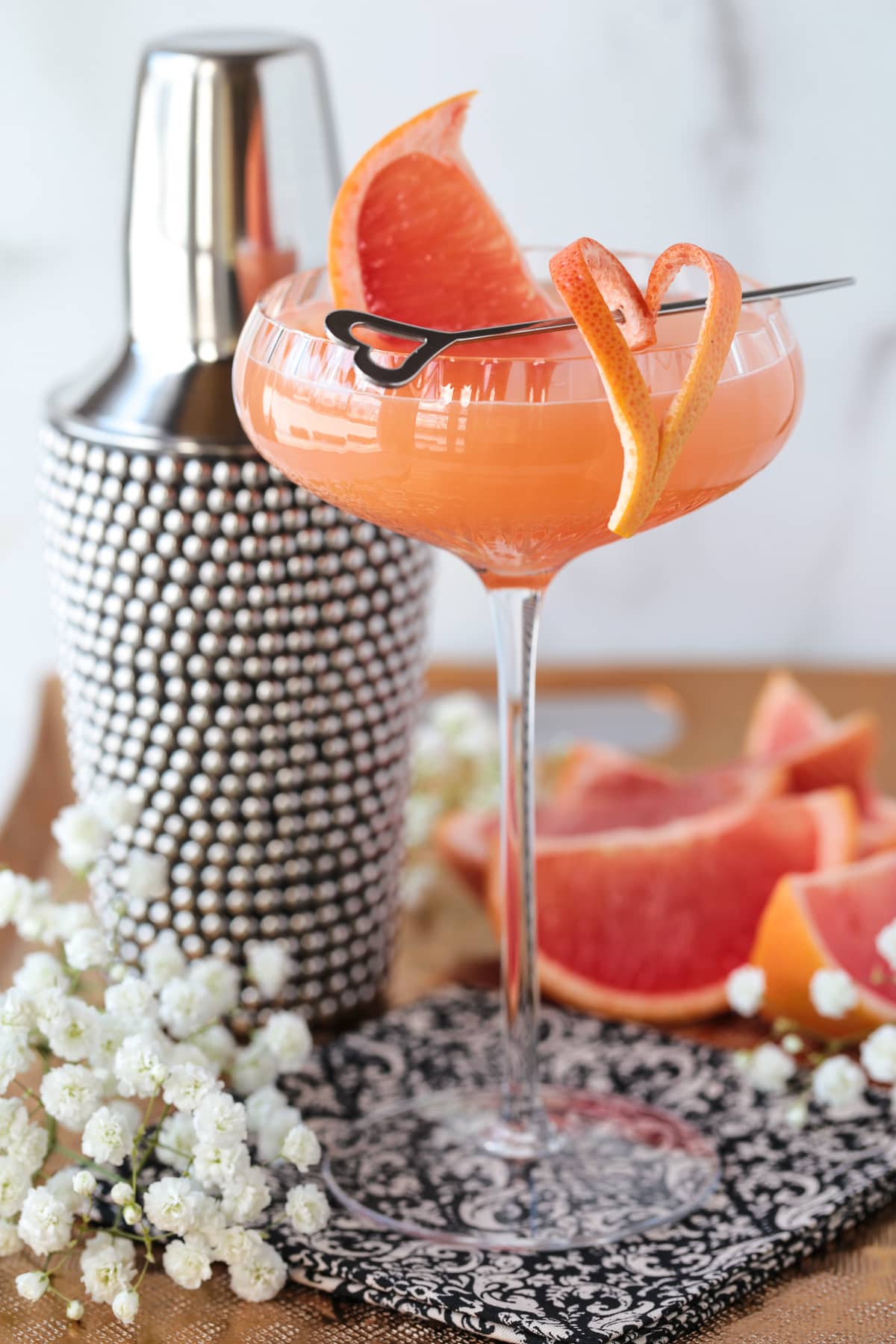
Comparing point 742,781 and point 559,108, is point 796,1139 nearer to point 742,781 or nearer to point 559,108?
point 742,781

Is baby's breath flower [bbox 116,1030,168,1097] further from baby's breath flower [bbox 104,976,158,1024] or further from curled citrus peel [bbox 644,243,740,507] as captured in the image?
curled citrus peel [bbox 644,243,740,507]

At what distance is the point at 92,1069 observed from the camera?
112 centimetres

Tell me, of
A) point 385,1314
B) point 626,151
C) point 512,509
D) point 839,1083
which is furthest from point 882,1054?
point 626,151

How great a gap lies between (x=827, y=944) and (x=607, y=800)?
0.42 m

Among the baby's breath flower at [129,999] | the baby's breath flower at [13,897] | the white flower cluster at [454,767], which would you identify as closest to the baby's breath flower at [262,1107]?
the baby's breath flower at [129,999]

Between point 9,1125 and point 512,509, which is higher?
point 512,509

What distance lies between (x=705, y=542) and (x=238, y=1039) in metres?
1.01

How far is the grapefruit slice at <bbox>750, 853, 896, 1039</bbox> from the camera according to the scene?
1.33 m

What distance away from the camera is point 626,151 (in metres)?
1.97

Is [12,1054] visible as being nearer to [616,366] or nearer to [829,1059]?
[616,366]

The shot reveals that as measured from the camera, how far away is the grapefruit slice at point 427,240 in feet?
3.60

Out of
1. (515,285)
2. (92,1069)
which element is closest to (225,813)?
(92,1069)

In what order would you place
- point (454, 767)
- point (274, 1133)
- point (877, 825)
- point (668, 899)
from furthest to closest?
1. point (454, 767)
2. point (877, 825)
3. point (668, 899)
4. point (274, 1133)

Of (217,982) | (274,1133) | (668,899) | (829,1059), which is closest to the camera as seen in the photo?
(274,1133)
